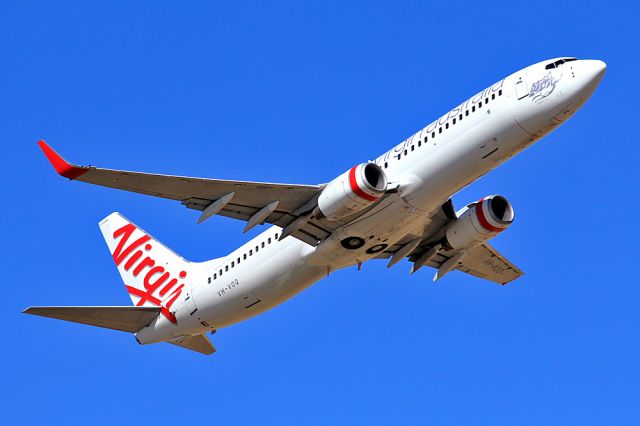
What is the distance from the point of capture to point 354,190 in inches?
1700

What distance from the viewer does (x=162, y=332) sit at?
170 feet

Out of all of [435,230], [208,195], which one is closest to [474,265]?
[435,230]

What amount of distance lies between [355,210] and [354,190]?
105cm

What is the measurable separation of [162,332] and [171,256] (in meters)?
4.83

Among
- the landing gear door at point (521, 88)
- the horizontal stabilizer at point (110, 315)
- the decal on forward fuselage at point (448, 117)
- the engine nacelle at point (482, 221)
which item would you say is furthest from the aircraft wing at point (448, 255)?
the horizontal stabilizer at point (110, 315)

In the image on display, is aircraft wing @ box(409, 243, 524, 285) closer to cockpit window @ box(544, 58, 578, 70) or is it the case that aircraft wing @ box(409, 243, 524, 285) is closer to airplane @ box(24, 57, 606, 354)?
airplane @ box(24, 57, 606, 354)

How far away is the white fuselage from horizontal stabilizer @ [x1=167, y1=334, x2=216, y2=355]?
5607 mm

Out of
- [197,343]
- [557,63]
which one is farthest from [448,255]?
[197,343]

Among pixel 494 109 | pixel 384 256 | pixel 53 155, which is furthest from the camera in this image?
pixel 384 256

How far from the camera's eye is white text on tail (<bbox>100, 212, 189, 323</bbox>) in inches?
2094

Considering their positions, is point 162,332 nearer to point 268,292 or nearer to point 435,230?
point 268,292

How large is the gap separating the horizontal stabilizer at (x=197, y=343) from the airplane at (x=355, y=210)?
0.16 metres

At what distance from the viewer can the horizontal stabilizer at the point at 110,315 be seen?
48.5 m

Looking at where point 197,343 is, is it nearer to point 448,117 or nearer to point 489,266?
point 489,266
